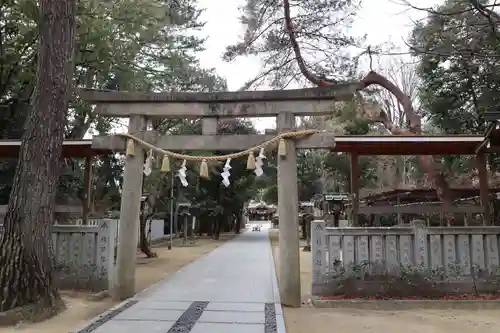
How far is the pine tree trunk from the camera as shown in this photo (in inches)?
260

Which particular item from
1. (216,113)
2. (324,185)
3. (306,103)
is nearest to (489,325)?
(306,103)

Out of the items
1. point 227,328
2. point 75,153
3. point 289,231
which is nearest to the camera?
point 227,328

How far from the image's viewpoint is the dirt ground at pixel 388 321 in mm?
6245

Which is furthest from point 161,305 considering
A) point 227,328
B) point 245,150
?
point 245,150

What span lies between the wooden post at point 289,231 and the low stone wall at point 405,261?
2.22 feet

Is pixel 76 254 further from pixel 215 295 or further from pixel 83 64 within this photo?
pixel 83 64

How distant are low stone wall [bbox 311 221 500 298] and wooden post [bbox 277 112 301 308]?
68 cm

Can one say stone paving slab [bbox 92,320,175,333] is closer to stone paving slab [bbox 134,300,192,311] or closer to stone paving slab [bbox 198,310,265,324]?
stone paving slab [bbox 198,310,265,324]

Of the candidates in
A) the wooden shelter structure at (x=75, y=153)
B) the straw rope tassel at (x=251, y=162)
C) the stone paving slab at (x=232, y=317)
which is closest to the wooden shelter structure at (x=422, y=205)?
the straw rope tassel at (x=251, y=162)

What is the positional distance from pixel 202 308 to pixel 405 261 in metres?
4.06

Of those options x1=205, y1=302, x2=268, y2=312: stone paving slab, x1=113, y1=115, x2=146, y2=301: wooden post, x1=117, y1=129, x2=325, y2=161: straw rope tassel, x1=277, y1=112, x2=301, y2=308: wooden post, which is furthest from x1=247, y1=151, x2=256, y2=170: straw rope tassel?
x1=205, y1=302, x2=268, y2=312: stone paving slab

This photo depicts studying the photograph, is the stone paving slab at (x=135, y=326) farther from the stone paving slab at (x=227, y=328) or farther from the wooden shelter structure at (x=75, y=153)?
the wooden shelter structure at (x=75, y=153)

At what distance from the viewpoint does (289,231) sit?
784 cm

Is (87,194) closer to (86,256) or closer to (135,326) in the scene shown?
(86,256)
